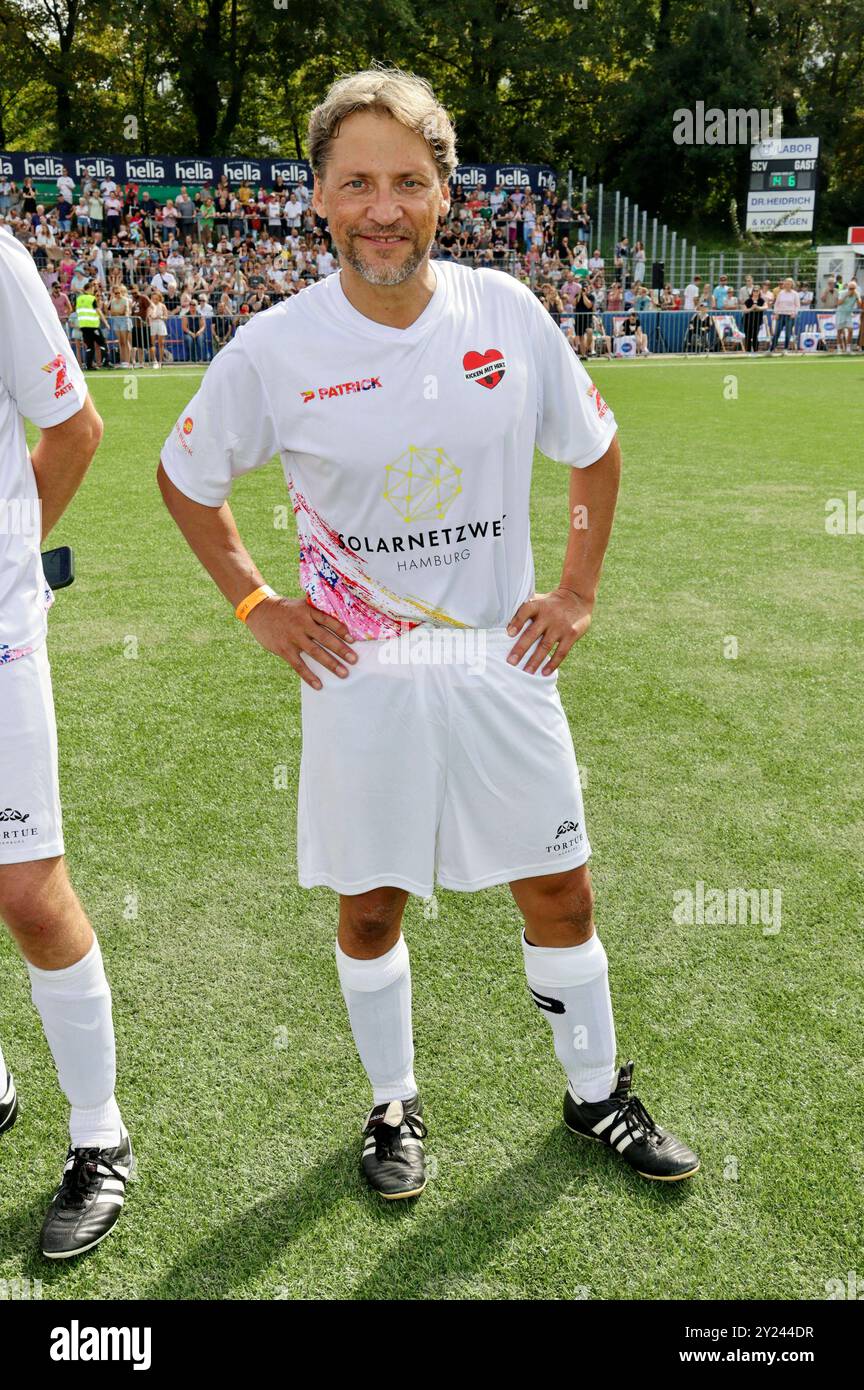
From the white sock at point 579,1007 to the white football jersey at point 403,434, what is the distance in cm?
86

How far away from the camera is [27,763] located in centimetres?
247

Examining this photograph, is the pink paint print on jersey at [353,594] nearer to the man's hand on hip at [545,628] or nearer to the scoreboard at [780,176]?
the man's hand on hip at [545,628]

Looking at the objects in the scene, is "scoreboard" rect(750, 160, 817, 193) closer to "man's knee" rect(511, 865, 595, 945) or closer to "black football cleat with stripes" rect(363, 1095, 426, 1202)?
"man's knee" rect(511, 865, 595, 945)

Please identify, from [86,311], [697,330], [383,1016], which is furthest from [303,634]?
[697,330]

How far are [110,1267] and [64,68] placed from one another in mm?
49367

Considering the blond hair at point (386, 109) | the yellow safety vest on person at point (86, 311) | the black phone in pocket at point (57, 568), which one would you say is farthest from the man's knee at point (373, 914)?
the yellow safety vest on person at point (86, 311)

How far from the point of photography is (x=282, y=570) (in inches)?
320

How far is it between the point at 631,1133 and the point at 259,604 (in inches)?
64.0

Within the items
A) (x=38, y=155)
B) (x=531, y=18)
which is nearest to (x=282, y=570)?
(x=38, y=155)

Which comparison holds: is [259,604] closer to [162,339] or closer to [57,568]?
[57,568]

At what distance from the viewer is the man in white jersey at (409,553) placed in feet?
7.75
